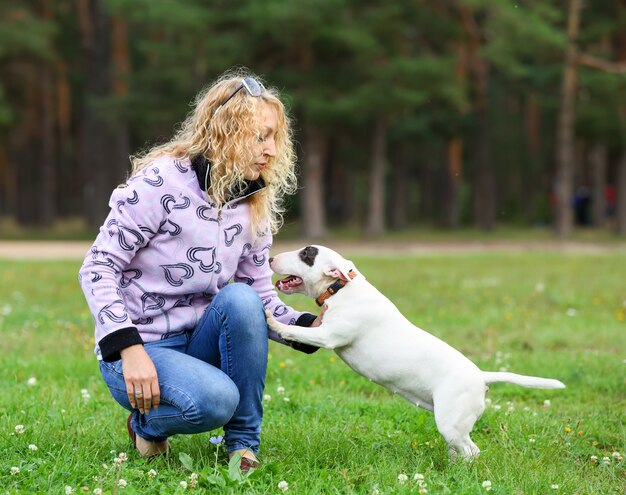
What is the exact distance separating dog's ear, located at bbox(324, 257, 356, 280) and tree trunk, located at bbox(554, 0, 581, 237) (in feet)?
68.8

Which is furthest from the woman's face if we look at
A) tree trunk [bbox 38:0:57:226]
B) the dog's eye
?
tree trunk [bbox 38:0:57:226]

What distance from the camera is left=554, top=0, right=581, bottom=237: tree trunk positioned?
2308cm

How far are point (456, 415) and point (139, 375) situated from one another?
128 centimetres

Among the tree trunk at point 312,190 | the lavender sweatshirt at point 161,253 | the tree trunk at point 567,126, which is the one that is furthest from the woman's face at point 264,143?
the tree trunk at point 567,126

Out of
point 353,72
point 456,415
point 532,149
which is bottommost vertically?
point 532,149

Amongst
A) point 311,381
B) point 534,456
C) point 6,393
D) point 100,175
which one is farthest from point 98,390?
point 100,175

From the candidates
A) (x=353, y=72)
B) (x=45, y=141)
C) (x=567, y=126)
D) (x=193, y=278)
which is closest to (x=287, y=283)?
(x=193, y=278)

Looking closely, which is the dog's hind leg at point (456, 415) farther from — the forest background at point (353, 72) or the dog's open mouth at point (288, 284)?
the forest background at point (353, 72)

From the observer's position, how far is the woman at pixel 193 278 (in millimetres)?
3289

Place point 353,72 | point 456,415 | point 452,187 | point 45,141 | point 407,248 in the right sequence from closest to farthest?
1. point 456,415
2. point 407,248
3. point 353,72
4. point 45,141
5. point 452,187

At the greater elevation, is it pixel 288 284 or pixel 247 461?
pixel 288 284

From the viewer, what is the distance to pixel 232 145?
354 centimetres

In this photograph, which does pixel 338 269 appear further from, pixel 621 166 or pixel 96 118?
pixel 96 118

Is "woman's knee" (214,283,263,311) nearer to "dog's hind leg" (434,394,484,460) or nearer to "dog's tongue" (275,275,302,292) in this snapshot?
"dog's tongue" (275,275,302,292)
